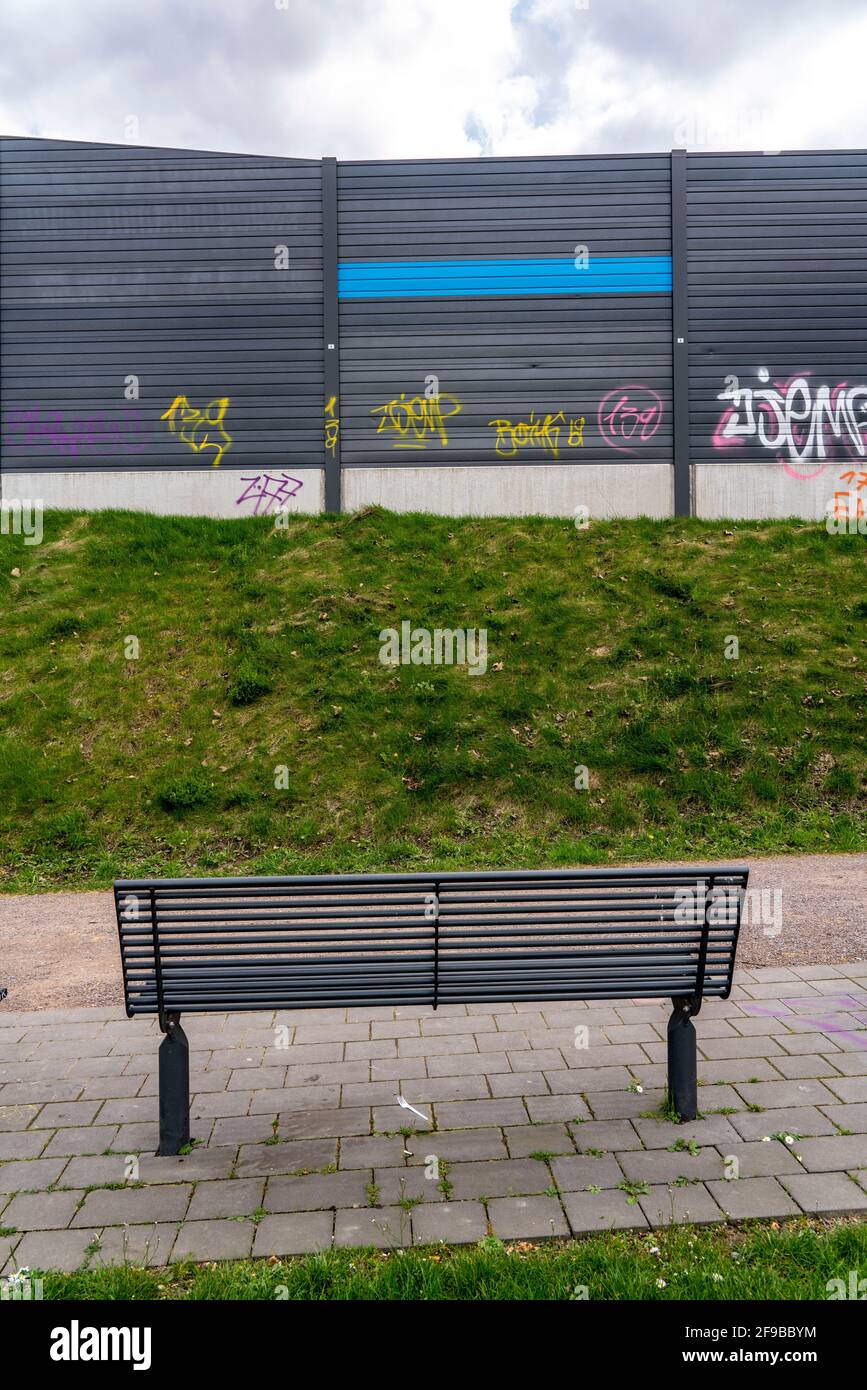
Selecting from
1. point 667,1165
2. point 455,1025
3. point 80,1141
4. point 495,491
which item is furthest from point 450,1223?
point 495,491

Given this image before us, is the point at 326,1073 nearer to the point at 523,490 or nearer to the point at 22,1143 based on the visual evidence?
the point at 22,1143

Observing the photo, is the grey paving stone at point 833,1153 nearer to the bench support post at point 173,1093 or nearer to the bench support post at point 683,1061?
the bench support post at point 683,1061

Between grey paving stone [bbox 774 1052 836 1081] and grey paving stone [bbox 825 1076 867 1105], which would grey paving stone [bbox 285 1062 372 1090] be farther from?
grey paving stone [bbox 825 1076 867 1105]

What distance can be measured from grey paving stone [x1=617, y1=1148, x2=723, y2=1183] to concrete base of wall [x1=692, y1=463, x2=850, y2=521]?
11.9 metres

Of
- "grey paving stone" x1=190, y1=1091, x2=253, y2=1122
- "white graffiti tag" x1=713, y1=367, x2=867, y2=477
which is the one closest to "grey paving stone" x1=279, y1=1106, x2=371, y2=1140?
"grey paving stone" x1=190, y1=1091, x2=253, y2=1122

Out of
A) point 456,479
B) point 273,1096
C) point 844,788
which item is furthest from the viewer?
point 456,479

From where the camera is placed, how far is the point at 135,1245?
9.70ft

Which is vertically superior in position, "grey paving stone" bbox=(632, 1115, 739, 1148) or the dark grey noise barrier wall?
the dark grey noise barrier wall

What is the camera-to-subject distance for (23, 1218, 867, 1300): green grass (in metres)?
2.62

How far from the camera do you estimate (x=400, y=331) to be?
555 inches

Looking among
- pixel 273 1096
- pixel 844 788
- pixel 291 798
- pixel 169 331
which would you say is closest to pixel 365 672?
pixel 291 798

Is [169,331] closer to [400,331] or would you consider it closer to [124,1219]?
[400,331]

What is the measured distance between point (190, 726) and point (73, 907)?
9.34ft

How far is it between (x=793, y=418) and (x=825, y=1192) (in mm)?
13191
